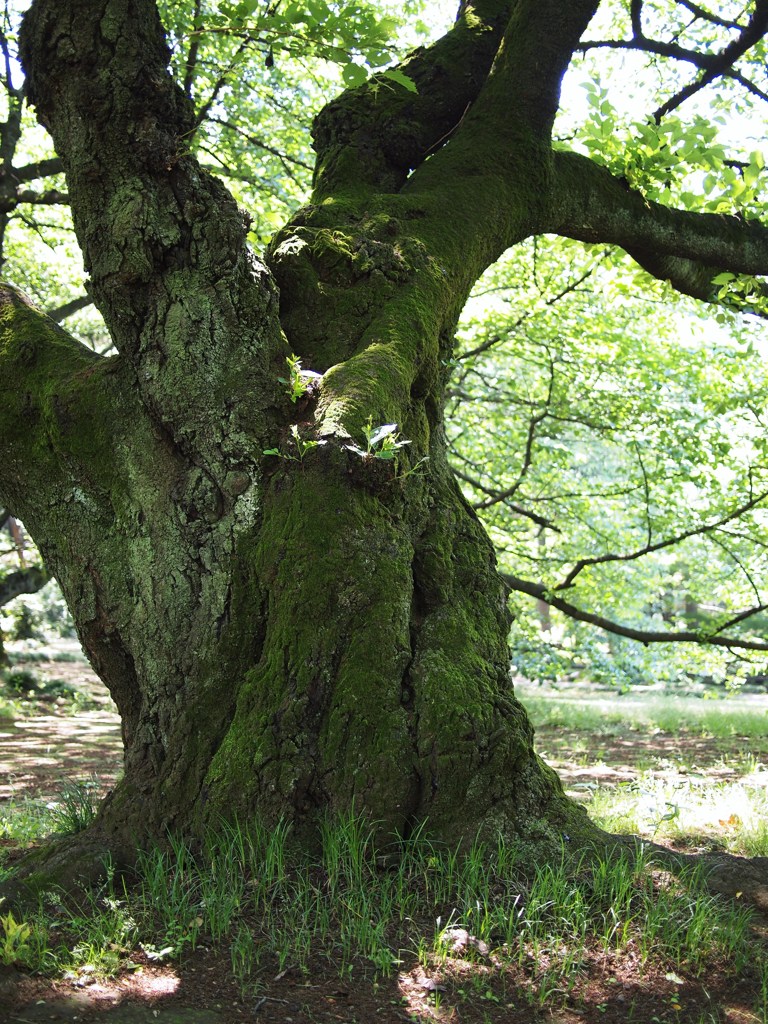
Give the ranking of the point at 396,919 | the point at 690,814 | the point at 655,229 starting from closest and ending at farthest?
the point at 396,919, the point at 690,814, the point at 655,229

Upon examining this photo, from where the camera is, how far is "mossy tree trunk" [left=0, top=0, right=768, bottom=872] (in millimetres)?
3303

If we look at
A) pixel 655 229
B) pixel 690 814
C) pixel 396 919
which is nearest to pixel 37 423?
pixel 396 919

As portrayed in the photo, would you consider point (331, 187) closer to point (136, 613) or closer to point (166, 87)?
point (166, 87)

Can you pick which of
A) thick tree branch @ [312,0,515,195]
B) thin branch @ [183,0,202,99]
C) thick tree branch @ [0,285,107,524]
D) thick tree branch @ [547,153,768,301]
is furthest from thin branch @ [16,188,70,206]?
thick tree branch @ [547,153,768,301]

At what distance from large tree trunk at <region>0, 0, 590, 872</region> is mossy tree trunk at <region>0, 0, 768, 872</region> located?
0.04 ft

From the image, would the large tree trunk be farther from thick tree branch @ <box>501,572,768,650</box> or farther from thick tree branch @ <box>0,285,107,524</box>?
thick tree branch @ <box>501,572,768,650</box>

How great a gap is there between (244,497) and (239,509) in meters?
0.06

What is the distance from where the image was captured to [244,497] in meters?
3.64

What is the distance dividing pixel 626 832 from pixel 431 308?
9.84 feet

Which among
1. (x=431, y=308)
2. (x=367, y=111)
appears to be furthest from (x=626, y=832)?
(x=367, y=111)

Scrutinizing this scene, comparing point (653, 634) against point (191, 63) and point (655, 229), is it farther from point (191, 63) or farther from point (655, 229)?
point (191, 63)

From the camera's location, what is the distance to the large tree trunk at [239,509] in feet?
10.8

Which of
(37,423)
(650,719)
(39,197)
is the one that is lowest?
(650,719)

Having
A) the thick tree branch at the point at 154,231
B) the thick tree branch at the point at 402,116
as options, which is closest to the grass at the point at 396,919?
the thick tree branch at the point at 154,231
